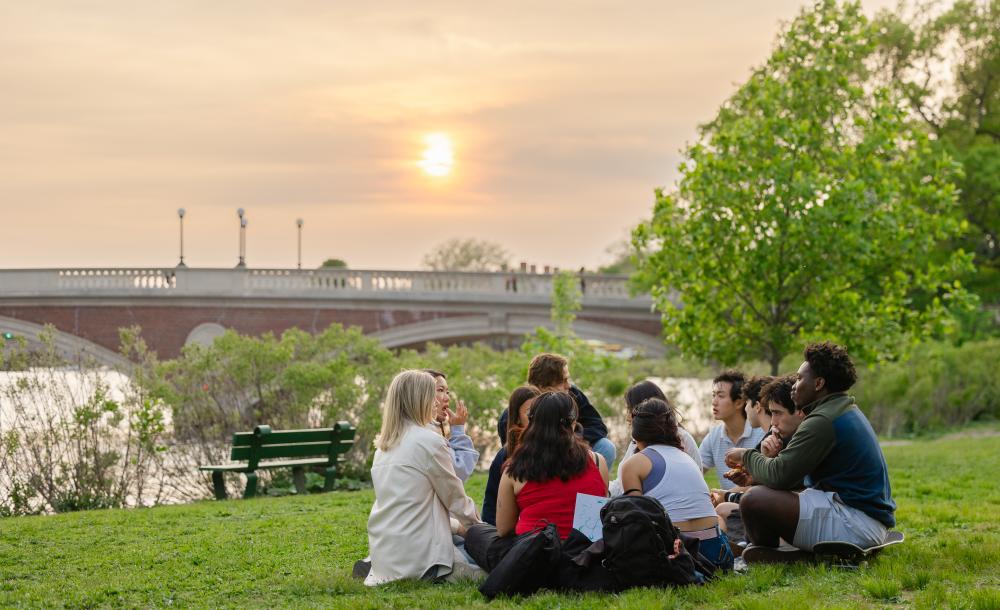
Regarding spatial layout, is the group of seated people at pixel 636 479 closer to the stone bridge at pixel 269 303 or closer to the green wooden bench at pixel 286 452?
the green wooden bench at pixel 286 452

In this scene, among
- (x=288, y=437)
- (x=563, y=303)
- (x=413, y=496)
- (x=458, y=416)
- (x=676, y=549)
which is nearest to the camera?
(x=676, y=549)

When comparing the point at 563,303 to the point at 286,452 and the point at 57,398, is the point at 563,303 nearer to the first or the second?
the point at 286,452

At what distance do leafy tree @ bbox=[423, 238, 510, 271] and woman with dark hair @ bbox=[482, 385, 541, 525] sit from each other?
56.2 metres

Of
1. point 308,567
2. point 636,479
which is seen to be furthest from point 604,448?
point 308,567

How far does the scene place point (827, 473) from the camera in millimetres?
6180

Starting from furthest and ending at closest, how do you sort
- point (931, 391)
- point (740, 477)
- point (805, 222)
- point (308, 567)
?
point (931, 391) → point (805, 222) → point (740, 477) → point (308, 567)

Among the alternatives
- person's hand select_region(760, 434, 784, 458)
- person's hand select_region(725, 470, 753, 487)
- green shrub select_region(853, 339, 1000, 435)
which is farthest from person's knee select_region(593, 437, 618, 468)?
green shrub select_region(853, 339, 1000, 435)

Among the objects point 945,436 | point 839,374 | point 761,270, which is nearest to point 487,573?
point 839,374

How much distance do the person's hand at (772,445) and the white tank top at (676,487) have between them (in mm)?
638

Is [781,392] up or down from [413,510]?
up

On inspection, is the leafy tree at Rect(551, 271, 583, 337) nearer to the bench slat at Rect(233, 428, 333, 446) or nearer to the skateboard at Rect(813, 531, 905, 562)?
the bench slat at Rect(233, 428, 333, 446)

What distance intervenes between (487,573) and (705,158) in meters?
10.8

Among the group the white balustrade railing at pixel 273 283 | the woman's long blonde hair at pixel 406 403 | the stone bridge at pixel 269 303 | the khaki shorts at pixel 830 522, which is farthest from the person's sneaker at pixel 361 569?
the white balustrade railing at pixel 273 283

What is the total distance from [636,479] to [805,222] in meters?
9.99
